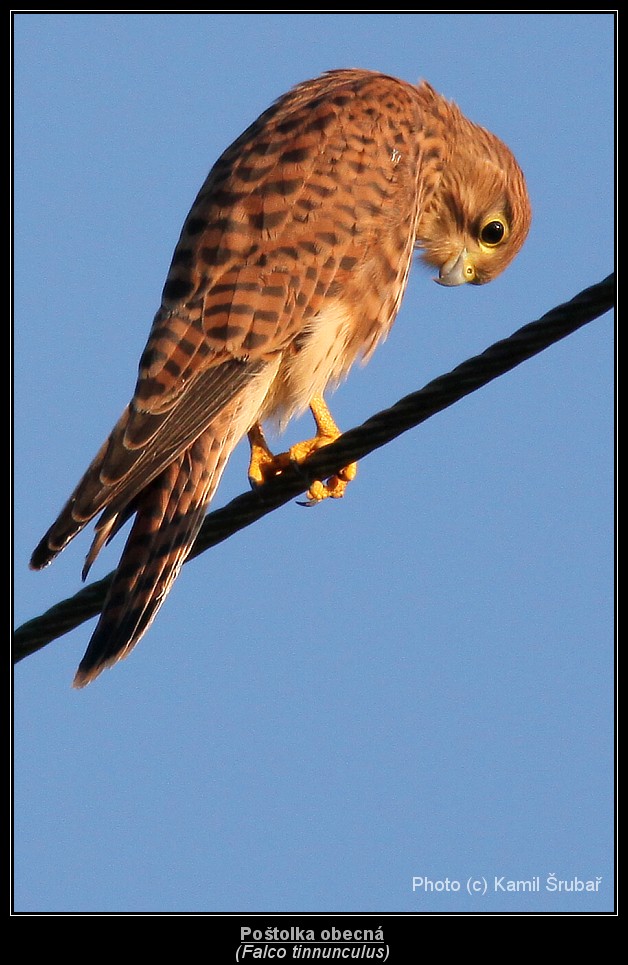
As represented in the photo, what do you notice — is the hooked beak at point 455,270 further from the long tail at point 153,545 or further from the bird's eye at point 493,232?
the long tail at point 153,545

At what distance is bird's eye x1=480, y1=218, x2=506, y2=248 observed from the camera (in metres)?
5.87

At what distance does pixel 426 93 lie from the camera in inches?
218

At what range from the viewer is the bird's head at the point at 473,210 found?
556 cm

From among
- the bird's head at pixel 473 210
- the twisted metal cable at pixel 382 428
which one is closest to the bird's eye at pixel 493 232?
the bird's head at pixel 473 210

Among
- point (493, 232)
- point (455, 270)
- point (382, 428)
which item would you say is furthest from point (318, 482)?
point (493, 232)

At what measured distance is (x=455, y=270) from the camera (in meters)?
5.84

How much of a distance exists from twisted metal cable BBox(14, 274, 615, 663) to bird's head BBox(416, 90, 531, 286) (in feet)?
6.70

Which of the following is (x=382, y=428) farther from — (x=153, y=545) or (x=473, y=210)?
(x=473, y=210)

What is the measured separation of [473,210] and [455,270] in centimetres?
26

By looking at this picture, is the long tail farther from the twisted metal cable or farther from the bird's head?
the bird's head

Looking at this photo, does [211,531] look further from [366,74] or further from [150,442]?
[366,74]

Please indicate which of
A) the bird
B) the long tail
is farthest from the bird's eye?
the long tail
